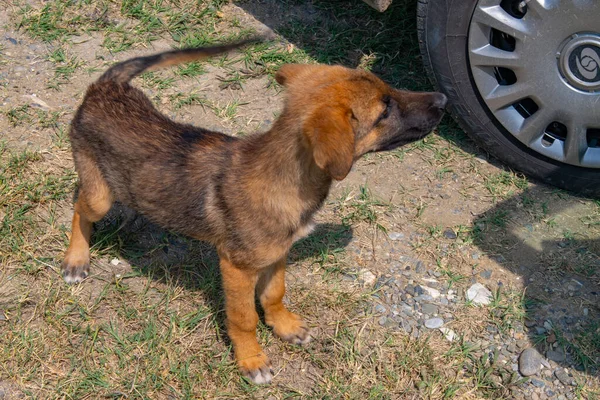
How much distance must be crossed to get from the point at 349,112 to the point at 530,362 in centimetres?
175

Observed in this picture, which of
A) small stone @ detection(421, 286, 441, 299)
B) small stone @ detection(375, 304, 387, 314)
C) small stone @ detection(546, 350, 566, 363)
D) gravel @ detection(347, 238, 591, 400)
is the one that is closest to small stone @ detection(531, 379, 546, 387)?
gravel @ detection(347, 238, 591, 400)

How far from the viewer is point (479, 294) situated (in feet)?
14.4

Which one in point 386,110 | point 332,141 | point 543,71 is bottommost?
point 543,71

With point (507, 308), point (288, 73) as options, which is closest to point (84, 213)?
point (288, 73)

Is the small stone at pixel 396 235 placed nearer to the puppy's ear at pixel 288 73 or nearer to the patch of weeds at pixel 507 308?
the patch of weeds at pixel 507 308

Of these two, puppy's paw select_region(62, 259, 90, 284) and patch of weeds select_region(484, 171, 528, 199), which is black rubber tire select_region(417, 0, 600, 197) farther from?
puppy's paw select_region(62, 259, 90, 284)

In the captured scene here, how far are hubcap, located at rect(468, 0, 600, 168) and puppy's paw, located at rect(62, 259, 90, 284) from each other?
2836 mm

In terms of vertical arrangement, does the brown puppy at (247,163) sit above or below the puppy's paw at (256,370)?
above

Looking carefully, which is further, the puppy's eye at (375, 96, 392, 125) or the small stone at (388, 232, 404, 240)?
the small stone at (388, 232, 404, 240)

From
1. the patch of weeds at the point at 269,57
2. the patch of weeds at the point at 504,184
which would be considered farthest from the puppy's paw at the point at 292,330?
the patch of weeds at the point at 269,57

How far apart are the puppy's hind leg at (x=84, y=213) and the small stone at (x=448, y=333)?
208 centimetres

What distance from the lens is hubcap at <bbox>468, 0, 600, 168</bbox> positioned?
4453 mm

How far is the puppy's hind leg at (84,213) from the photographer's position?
4.14m

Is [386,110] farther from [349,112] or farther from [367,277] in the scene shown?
[367,277]
